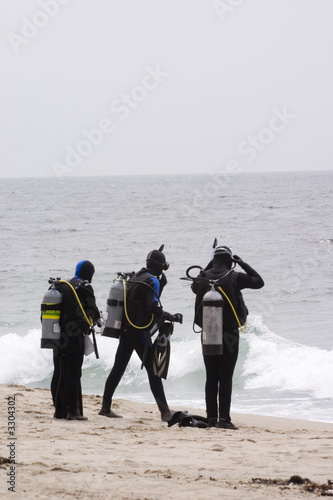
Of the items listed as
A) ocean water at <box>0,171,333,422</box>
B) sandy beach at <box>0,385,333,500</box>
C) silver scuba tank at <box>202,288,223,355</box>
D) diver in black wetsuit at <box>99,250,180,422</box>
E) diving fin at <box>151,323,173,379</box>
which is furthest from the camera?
ocean water at <box>0,171,333,422</box>

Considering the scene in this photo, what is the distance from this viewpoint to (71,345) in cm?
720

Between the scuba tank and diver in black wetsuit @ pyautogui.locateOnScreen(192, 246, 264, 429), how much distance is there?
2.31 ft

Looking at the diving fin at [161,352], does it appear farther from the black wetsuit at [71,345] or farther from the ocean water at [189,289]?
the ocean water at [189,289]

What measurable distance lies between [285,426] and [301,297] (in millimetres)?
11074

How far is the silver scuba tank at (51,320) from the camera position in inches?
281

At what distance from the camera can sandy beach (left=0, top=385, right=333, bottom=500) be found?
4562mm

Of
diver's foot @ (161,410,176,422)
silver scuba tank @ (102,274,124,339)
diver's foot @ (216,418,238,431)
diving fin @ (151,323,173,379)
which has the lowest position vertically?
diver's foot @ (216,418,238,431)

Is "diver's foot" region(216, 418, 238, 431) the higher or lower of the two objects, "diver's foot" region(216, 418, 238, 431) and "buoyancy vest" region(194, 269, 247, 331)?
the lower

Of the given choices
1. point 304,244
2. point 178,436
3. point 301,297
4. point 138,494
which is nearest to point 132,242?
point 304,244

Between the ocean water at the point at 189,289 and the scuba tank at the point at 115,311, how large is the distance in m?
2.70

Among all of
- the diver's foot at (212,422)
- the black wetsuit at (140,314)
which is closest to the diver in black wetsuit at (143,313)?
the black wetsuit at (140,314)

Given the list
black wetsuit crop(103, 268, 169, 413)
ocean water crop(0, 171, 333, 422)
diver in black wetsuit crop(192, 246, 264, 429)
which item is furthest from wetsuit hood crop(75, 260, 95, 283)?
ocean water crop(0, 171, 333, 422)

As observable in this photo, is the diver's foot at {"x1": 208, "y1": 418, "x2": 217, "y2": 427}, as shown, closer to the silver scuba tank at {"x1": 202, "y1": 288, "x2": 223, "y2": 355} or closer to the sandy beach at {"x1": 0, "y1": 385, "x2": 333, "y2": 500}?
the sandy beach at {"x1": 0, "y1": 385, "x2": 333, "y2": 500}

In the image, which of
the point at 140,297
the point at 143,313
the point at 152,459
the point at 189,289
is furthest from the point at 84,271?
the point at 189,289
